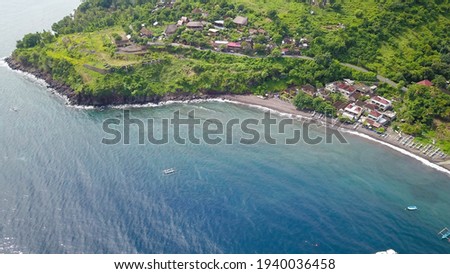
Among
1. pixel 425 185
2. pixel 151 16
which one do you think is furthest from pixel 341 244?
pixel 151 16

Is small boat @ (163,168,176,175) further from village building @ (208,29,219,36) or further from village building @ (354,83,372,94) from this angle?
village building @ (208,29,219,36)

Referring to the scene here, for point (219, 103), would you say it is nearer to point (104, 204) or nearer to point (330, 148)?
point (330, 148)

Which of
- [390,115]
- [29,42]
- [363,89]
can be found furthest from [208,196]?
[29,42]

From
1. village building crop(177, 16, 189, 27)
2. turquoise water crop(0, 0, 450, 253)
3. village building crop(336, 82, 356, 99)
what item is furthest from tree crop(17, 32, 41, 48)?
village building crop(336, 82, 356, 99)

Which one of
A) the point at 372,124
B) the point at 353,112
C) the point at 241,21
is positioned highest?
the point at 241,21

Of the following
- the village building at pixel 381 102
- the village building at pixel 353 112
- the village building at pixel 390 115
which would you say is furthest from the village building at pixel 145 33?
the village building at pixel 390 115

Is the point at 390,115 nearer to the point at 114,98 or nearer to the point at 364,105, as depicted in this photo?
the point at 364,105
